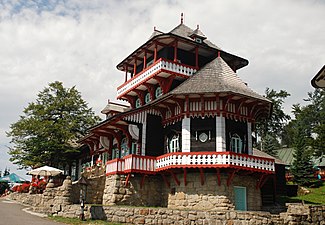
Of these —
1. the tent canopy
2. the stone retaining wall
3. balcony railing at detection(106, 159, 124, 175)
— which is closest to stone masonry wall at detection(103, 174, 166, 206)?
balcony railing at detection(106, 159, 124, 175)

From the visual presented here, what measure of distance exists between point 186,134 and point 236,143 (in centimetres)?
304

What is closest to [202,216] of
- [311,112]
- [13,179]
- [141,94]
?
[141,94]

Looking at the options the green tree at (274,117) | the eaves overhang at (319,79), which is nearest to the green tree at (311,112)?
the green tree at (274,117)

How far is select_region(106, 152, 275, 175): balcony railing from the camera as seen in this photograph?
67.4 ft

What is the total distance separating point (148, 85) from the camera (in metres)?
27.7

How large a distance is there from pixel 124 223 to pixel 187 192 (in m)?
4.43

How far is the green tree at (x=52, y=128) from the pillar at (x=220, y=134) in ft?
63.4

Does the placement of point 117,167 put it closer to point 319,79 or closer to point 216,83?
point 216,83

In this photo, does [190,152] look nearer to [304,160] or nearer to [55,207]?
[55,207]

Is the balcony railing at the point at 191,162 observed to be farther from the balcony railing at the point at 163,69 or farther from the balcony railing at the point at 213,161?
the balcony railing at the point at 163,69

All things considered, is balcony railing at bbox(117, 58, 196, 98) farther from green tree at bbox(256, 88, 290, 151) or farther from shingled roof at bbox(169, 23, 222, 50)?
green tree at bbox(256, 88, 290, 151)

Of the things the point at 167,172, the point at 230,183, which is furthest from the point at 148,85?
the point at 230,183

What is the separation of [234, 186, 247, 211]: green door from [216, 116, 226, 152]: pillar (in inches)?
97.2

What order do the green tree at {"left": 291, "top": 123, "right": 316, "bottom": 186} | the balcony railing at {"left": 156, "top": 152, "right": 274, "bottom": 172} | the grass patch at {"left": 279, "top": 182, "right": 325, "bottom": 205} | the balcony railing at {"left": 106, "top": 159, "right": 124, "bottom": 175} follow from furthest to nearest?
the green tree at {"left": 291, "top": 123, "right": 316, "bottom": 186} < the grass patch at {"left": 279, "top": 182, "right": 325, "bottom": 205} < the balcony railing at {"left": 106, "top": 159, "right": 124, "bottom": 175} < the balcony railing at {"left": 156, "top": 152, "right": 274, "bottom": 172}
